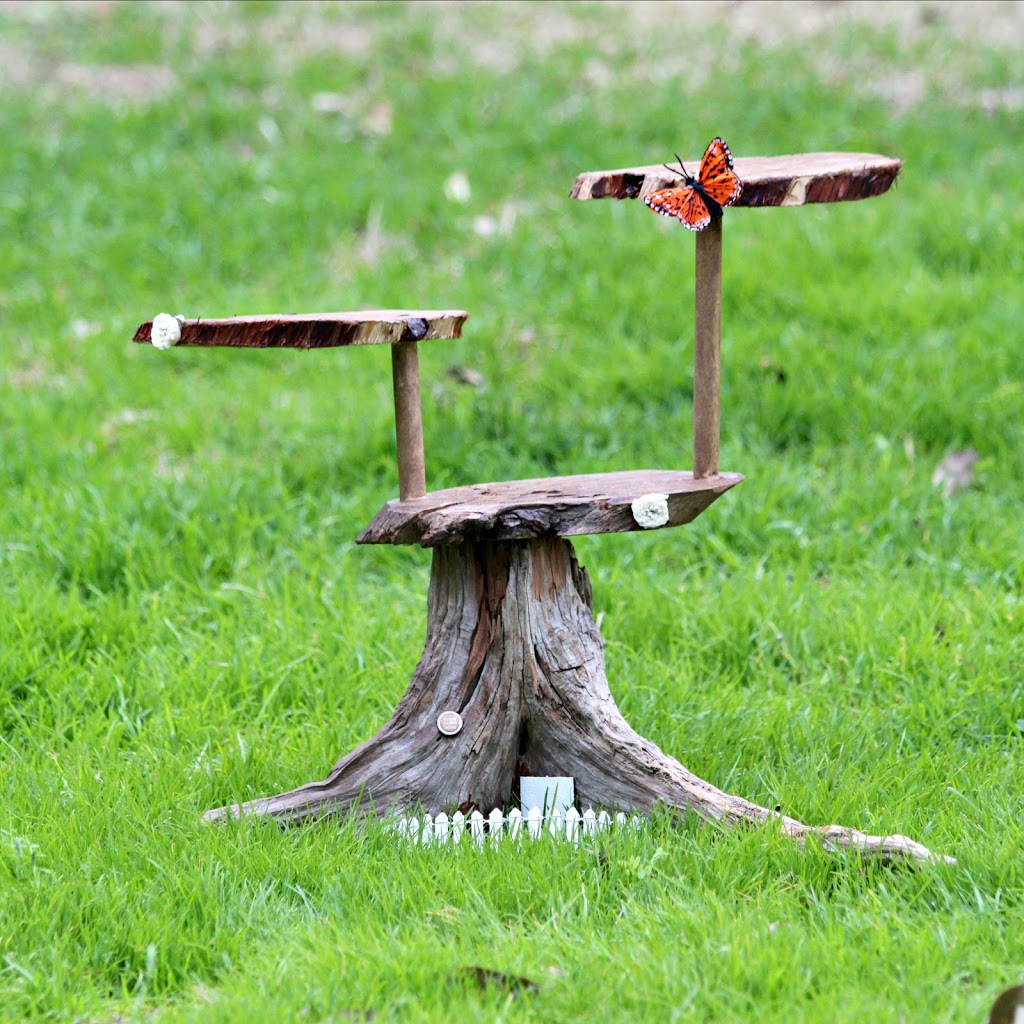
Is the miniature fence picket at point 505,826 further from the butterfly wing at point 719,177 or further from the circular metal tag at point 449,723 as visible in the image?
the butterfly wing at point 719,177

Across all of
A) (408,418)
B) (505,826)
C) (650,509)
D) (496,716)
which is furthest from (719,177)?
(505,826)

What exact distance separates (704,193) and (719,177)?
5cm

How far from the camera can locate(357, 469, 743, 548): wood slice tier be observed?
9.82 ft

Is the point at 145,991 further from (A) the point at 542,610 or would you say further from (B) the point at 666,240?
(B) the point at 666,240

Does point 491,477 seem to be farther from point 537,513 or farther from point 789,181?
point 789,181

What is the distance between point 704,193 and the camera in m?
2.94

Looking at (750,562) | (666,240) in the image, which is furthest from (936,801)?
(666,240)

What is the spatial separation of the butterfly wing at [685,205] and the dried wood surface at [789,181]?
34 millimetres

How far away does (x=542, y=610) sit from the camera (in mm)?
3201

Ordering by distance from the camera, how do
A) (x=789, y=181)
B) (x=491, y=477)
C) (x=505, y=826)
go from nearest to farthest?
1. (x=789, y=181)
2. (x=505, y=826)
3. (x=491, y=477)

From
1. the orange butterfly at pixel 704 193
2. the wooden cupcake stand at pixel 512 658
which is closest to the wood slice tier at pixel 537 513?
the wooden cupcake stand at pixel 512 658

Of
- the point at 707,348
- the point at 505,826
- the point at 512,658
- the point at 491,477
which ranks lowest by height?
the point at 505,826

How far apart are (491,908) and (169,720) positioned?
129 centimetres

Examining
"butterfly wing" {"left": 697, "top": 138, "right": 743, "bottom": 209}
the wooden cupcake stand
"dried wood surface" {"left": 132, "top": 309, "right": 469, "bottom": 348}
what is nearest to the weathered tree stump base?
the wooden cupcake stand
